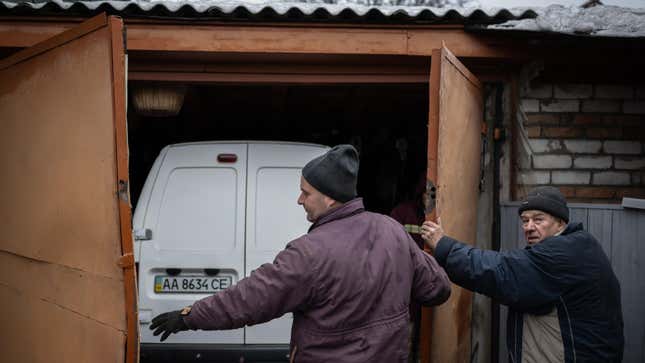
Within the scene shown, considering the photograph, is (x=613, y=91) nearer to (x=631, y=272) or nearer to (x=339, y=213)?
(x=631, y=272)

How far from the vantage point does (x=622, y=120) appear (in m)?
4.66

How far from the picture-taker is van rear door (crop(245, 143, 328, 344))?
169 inches

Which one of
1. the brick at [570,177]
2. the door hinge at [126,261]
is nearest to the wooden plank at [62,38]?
the door hinge at [126,261]

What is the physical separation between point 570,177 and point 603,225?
99cm

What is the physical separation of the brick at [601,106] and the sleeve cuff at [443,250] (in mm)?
2315

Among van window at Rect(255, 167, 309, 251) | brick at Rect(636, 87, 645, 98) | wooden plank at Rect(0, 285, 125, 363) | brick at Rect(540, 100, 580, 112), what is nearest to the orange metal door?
brick at Rect(540, 100, 580, 112)

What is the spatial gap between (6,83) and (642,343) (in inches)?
172

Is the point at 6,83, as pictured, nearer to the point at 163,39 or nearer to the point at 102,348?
the point at 163,39

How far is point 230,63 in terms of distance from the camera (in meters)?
4.55

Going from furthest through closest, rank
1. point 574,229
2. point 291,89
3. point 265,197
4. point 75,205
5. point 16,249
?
point 291,89, point 265,197, point 16,249, point 75,205, point 574,229

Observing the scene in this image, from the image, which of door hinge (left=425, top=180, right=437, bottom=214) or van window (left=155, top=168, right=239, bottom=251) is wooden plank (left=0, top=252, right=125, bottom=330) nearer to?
van window (left=155, top=168, right=239, bottom=251)

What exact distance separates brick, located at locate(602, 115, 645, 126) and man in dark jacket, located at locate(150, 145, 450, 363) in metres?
2.80

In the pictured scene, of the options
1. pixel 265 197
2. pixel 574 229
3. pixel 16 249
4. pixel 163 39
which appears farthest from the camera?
pixel 265 197

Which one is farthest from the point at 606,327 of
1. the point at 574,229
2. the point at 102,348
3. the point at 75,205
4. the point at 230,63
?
the point at 230,63
